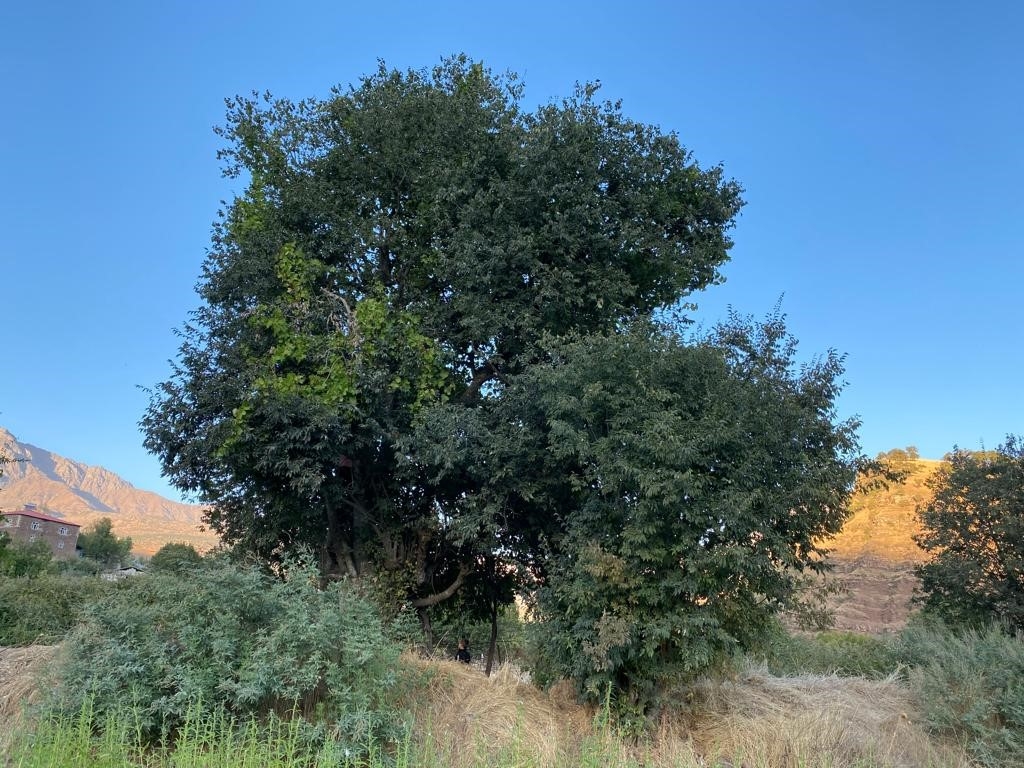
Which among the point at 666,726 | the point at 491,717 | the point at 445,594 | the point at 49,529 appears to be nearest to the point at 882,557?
the point at 445,594

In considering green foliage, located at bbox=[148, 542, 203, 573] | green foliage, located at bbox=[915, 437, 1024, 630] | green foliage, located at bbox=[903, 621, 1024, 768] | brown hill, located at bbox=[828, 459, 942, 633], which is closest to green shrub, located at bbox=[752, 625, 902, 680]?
green foliage, located at bbox=[915, 437, 1024, 630]

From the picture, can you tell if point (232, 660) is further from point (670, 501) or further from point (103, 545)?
point (103, 545)

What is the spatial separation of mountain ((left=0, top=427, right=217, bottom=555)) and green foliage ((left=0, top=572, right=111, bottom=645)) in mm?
5253

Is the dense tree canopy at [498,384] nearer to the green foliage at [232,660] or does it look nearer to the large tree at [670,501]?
the large tree at [670,501]

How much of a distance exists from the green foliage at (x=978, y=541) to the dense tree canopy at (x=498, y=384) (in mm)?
5462

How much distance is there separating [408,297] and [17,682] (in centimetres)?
830

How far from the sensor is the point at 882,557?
28062 millimetres

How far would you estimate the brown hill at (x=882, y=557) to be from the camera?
2412 cm

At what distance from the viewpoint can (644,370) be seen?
873 centimetres

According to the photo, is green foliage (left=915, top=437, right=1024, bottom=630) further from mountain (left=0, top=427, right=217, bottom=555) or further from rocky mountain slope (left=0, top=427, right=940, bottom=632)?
mountain (left=0, top=427, right=217, bottom=555)

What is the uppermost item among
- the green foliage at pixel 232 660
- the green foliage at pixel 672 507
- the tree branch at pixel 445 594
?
the green foliage at pixel 672 507

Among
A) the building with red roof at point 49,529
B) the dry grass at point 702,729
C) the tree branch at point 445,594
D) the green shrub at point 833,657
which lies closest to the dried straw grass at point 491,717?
the dry grass at point 702,729

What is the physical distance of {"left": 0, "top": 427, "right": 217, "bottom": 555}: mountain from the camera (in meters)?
83.9

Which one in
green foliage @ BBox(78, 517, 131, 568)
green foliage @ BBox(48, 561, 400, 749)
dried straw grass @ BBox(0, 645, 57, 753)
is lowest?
green foliage @ BBox(78, 517, 131, 568)
